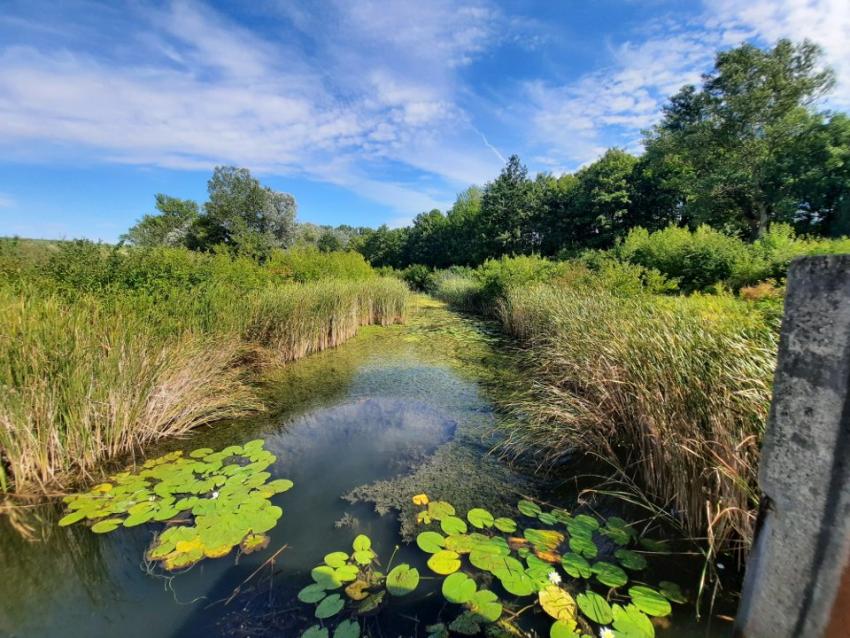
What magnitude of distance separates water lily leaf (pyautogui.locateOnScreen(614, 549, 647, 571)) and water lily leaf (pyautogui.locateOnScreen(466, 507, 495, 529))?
85 centimetres

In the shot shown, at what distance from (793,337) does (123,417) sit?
4.69m

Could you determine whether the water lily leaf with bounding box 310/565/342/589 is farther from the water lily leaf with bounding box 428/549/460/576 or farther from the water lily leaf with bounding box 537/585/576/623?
the water lily leaf with bounding box 537/585/576/623

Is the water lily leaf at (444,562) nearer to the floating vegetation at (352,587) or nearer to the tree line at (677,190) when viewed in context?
the floating vegetation at (352,587)

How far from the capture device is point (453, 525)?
8.91 ft

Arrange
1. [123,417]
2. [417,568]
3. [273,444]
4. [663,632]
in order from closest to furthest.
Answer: [663,632] → [417,568] → [123,417] → [273,444]

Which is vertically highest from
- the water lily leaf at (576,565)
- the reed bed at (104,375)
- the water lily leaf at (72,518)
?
the reed bed at (104,375)

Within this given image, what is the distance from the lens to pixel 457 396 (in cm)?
575

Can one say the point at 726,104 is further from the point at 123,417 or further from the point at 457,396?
the point at 123,417

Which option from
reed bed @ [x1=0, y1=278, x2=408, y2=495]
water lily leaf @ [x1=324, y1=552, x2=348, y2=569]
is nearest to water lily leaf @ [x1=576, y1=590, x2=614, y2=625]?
water lily leaf @ [x1=324, y1=552, x2=348, y2=569]

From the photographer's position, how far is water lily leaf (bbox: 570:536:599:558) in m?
2.42

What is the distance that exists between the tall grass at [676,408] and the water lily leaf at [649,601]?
45 cm

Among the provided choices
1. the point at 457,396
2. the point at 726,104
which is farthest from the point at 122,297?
the point at 726,104

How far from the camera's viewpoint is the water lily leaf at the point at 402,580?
2.16m

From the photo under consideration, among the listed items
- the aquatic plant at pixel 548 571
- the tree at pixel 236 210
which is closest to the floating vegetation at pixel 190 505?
the aquatic plant at pixel 548 571
